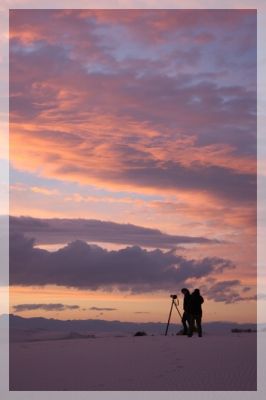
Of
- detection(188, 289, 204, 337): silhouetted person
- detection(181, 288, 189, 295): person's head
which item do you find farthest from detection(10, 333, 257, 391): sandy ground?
detection(181, 288, 189, 295): person's head

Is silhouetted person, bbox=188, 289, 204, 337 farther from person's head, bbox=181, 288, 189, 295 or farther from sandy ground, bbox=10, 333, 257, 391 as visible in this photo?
sandy ground, bbox=10, 333, 257, 391

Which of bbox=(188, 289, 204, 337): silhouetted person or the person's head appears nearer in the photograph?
bbox=(188, 289, 204, 337): silhouetted person

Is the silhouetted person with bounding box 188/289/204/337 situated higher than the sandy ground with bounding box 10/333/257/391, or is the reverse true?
the silhouetted person with bounding box 188/289/204/337

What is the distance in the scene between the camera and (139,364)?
2653cm

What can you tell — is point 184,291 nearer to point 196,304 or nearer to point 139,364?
point 196,304

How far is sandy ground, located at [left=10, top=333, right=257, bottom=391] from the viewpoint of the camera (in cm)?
2427

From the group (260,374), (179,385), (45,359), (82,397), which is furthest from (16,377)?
(260,374)

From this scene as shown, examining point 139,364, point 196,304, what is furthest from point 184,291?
point 139,364

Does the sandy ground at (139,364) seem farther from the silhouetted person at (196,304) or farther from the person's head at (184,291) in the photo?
the person's head at (184,291)

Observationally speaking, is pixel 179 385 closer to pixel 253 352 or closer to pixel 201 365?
pixel 201 365

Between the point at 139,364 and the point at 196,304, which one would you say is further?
the point at 196,304

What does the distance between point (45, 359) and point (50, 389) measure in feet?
13.4

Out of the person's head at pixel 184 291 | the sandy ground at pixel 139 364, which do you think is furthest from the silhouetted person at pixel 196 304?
the sandy ground at pixel 139 364

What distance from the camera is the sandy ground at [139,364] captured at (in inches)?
955
